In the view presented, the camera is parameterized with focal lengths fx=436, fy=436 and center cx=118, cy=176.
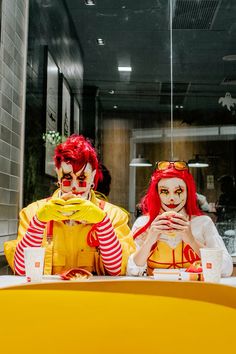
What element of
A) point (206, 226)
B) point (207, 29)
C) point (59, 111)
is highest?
point (207, 29)

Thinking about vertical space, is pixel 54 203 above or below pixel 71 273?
above

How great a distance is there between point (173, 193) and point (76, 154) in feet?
1.44

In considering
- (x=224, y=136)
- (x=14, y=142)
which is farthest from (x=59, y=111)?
(x=224, y=136)

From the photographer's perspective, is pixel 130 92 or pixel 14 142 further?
pixel 130 92

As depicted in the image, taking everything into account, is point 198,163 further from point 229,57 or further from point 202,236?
point 202,236

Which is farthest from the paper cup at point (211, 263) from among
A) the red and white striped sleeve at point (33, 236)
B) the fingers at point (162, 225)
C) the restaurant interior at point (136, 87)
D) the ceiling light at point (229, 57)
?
the ceiling light at point (229, 57)

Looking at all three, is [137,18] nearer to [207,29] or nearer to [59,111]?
[207,29]

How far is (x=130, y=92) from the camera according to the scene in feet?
10.8

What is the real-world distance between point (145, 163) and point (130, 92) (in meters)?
0.56

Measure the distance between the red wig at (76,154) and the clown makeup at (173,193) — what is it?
32cm

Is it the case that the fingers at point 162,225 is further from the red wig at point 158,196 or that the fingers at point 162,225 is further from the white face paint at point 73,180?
the white face paint at point 73,180

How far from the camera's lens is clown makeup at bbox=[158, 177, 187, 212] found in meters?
1.82

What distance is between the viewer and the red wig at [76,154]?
1824 mm

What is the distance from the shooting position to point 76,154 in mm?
1833
